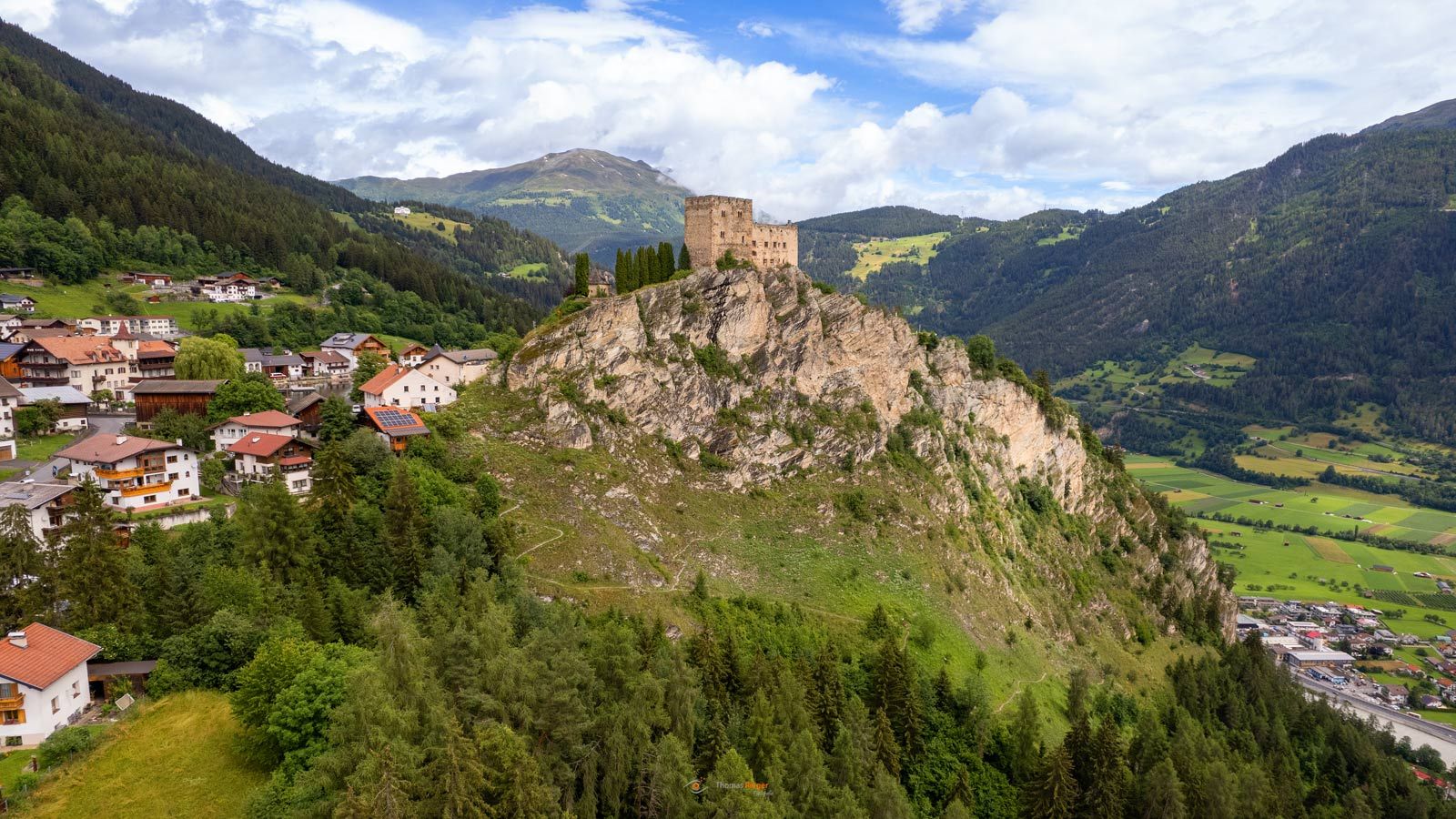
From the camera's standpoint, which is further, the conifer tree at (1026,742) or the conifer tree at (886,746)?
the conifer tree at (1026,742)

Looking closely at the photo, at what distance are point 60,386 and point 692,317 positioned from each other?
2334 inches

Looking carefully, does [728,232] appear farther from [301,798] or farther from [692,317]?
[301,798]

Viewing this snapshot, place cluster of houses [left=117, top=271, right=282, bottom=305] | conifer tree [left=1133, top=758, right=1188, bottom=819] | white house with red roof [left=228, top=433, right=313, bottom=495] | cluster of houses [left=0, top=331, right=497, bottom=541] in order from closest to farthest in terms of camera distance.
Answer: cluster of houses [left=0, top=331, right=497, bottom=541] < conifer tree [left=1133, top=758, right=1188, bottom=819] < white house with red roof [left=228, top=433, right=313, bottom=495] < cluster of houses [left=117, top=271, right=282, bottom=305]

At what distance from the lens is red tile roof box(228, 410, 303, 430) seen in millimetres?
64312

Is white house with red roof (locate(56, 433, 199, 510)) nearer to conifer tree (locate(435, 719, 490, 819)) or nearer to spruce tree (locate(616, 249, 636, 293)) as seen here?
conifer tree (locate(435, 719, 490, 819))

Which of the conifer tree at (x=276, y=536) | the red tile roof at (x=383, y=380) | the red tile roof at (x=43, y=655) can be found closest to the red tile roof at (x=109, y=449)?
the conifer tree at (x=276, y=536)

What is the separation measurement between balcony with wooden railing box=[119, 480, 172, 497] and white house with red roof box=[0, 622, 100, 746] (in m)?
18.5

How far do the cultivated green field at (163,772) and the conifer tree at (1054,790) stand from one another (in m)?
45.5

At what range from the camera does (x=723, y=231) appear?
92188 mm

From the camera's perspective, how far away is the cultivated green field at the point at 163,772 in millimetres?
32281

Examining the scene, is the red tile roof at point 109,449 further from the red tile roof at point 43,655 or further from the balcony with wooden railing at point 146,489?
the red tile roof at point 43,655

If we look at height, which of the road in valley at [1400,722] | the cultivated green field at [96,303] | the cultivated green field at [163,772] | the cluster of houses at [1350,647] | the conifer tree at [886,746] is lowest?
the road in valley at [1400,722]

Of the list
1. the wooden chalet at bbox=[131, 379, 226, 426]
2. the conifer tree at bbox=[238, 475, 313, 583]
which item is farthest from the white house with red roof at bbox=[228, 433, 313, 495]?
the conifer tree at bbox=[238, 475, 313, 583]

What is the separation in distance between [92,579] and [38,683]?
845cm
